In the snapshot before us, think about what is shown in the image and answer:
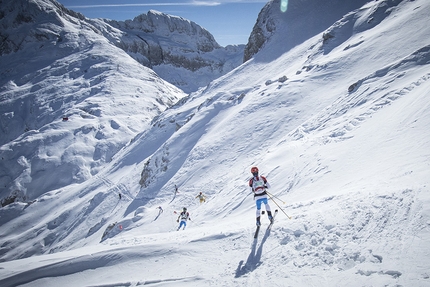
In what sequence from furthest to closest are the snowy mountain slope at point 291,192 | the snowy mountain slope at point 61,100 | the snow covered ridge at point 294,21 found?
1. the snowy mountain slope at point 61,100
2. the snow covered ridge at point 294,21
3. the snowy mountain slope at point 291,192

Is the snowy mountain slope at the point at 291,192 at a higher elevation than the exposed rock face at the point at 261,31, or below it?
below

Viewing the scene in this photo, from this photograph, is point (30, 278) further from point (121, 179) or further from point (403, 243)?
point (121, 179)

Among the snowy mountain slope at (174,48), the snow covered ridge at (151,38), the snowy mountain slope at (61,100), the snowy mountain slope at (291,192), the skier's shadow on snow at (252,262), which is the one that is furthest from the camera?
the snowy mountain slope at (174,48)

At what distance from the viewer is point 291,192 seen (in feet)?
32.6

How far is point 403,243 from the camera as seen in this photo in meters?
4.50

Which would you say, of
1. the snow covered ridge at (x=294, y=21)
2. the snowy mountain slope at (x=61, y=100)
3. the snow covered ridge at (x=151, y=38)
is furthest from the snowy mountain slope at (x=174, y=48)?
the snow covered ridge at (x=294, y=21)

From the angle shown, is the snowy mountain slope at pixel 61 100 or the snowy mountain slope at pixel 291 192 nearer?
the snowy mountain slope at pixel 291 192

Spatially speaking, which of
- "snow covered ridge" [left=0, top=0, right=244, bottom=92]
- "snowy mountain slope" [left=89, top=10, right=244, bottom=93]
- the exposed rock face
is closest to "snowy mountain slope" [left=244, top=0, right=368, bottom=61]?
the exposed rock face

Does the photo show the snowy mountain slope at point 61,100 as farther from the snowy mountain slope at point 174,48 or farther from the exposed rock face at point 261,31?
the exposed rock face at point 261,31

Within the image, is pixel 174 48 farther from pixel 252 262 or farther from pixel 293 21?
pixel 252 262

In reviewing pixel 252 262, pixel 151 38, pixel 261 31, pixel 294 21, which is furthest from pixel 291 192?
pixel 151 38

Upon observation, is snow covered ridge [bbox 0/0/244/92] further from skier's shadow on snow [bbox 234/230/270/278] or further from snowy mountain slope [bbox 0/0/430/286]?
skier's shadow on snow [bbox 234/230/270/278]

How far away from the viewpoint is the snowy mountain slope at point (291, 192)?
5.08 m

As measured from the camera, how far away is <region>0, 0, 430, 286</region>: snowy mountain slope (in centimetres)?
508
